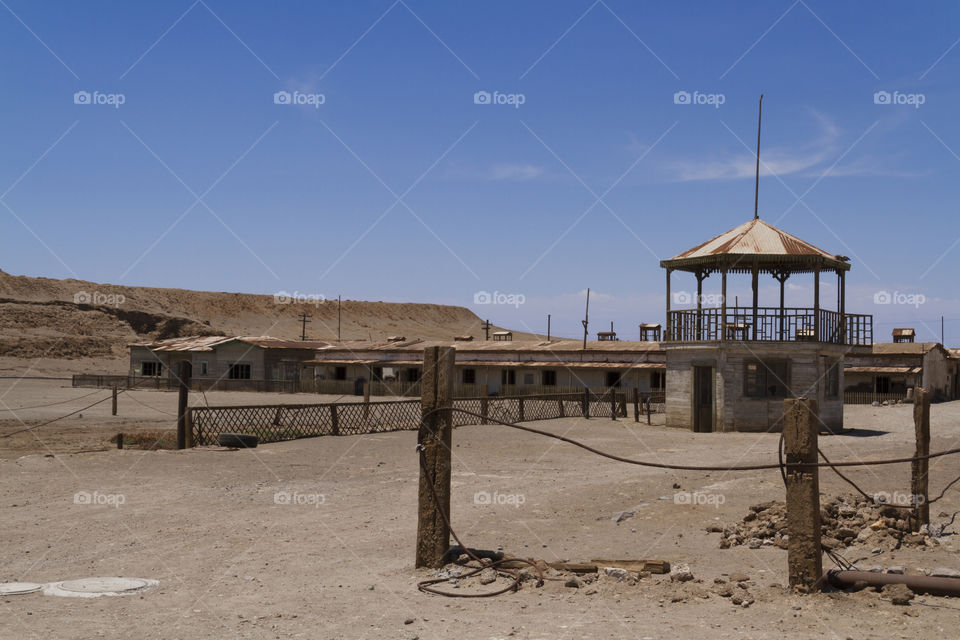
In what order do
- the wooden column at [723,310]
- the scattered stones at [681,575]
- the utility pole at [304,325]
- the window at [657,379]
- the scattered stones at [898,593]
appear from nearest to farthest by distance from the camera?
the scattered stones at [898,593]
the scattered stones at [681,575]
the wooden column at [723,310]
the window at [657,379]
the utility pole at [304,325]

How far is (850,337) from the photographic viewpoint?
2738cm

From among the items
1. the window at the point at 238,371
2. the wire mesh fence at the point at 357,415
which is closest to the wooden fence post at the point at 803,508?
the wire mesh fence at the point at 357,415

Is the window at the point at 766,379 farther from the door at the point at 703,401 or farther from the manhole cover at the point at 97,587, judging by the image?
the manhole cover at the point at 97,587

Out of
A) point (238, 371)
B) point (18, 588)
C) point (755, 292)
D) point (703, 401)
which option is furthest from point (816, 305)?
point (238, 371)

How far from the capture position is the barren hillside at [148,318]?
85.0 m

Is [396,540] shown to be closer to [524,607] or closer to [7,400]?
[524,607]

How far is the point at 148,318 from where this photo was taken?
104750mm

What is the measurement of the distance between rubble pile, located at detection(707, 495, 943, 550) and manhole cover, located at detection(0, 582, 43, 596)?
680 cm

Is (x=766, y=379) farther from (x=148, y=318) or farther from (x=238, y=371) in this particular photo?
(x=148, y=318)

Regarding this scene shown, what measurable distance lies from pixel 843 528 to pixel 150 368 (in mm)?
61504

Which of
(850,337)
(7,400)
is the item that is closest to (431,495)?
(850,337)

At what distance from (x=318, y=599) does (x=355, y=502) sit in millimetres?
5451

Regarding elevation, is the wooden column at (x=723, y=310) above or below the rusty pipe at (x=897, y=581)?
above

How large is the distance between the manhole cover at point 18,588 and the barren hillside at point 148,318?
239 feet
